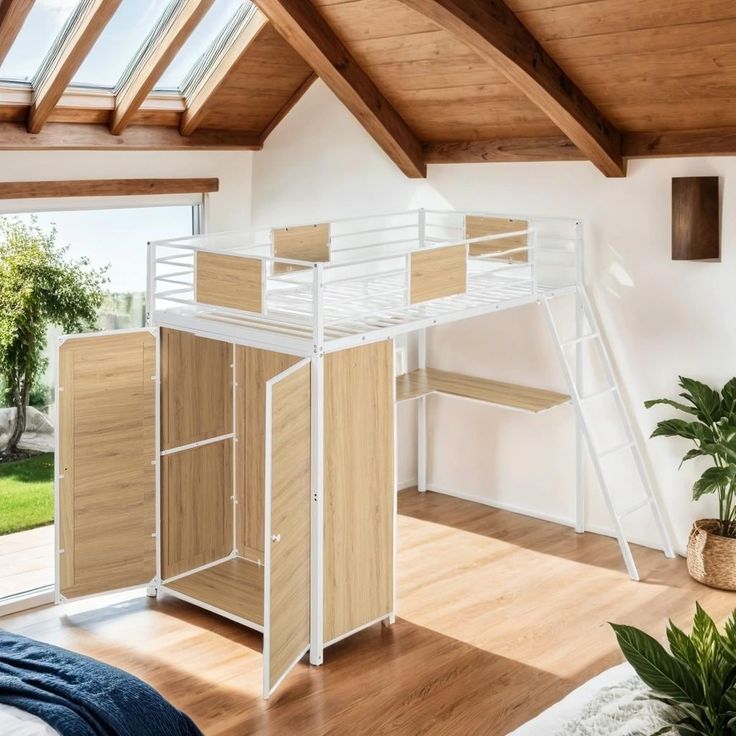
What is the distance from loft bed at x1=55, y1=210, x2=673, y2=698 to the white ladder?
1cm

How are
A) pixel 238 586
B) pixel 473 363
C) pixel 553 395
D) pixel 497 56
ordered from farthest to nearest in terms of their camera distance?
pixel 473 363 < pixel 553 395 < pixel 238 586 < pixel 497 56

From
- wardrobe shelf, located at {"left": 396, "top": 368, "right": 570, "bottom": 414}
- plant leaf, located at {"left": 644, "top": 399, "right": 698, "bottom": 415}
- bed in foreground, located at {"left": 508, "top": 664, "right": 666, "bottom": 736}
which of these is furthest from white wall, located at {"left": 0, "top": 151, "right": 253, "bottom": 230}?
bed in foreground, located at {"left": 508, "top": 664, "right": 666, "bottom": 736}

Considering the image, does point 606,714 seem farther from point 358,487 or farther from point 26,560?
point 26,560

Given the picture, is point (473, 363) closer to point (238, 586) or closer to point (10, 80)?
point (238, 586)

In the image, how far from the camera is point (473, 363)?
6500 millimetres

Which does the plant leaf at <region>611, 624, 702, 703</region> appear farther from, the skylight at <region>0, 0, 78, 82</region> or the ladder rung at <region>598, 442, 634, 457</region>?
the skylight at <region>0, 0, 78, 82</region>

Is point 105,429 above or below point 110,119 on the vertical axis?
below

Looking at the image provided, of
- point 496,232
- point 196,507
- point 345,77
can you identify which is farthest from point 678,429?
point 345,77

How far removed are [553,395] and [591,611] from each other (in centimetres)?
140

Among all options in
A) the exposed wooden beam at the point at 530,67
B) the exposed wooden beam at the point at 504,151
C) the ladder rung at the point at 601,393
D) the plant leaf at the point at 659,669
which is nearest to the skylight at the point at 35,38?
the exposed wooden beam at the point at 530,67

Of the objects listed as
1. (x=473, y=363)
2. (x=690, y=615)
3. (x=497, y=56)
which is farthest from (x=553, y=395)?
(x=497, y=56)

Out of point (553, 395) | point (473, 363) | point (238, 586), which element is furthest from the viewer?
point (473, 363)

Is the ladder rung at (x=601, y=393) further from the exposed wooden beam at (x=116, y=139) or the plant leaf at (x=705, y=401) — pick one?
the exposed wooden beam at (x=116, y=139)

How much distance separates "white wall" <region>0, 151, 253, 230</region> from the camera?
5.65 m
